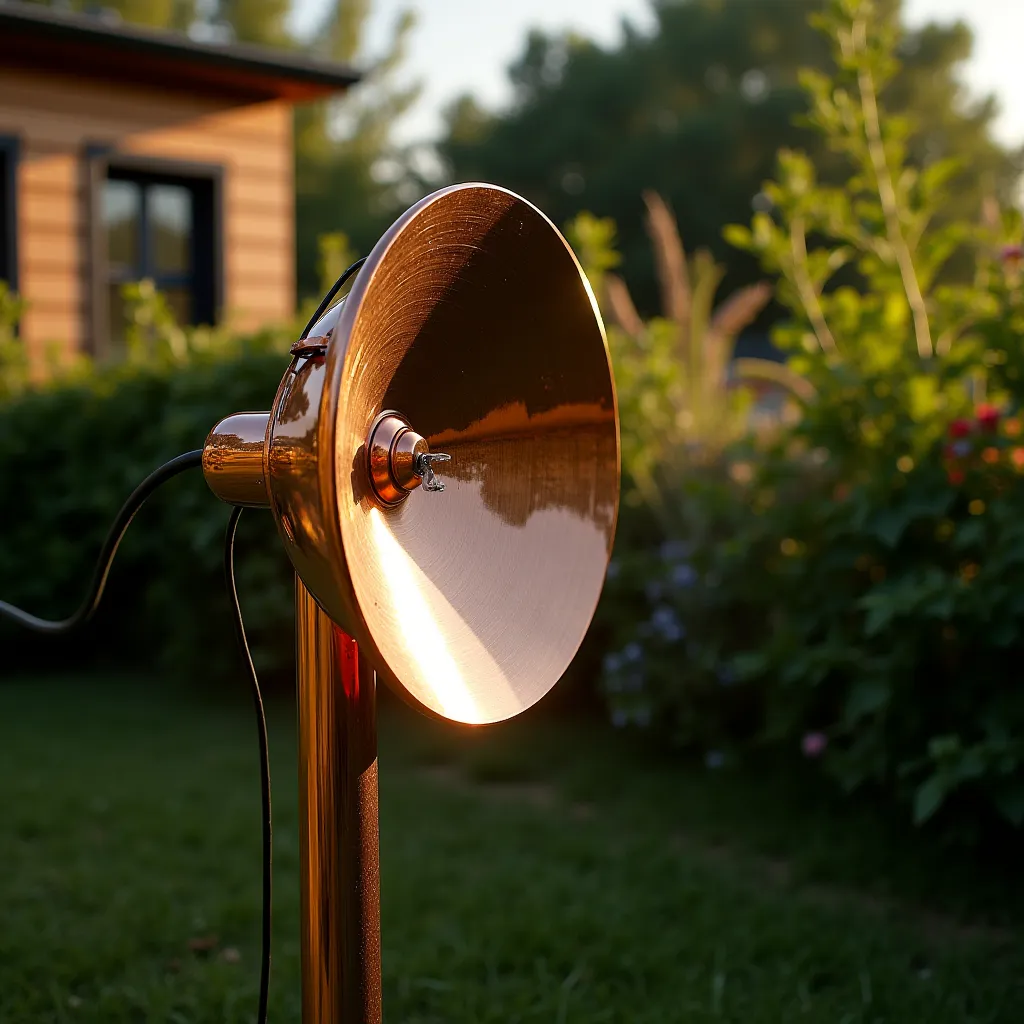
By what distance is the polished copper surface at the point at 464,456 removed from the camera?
1016mm

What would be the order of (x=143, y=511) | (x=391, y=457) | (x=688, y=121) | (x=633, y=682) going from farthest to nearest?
(x=688, y=121)
(x=143, y=511)
(x=633, y=682)
(x=391, y=457)

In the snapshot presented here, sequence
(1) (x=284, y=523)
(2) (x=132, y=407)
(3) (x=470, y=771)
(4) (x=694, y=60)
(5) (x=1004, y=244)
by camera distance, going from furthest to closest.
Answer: (4) (x=694, y=60) → (2) (x=132, y=407) → (3) (x=470, y=771) → (5) (x=1004, y=244) → (1) (x=284, y=523)

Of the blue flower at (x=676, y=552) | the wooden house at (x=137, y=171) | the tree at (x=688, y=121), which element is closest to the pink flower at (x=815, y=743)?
the blue flower at (x=676, y=552)

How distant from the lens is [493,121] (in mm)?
39969

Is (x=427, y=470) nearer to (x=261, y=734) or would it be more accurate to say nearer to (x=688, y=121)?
(x=261, y=734)

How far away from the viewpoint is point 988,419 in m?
2.74

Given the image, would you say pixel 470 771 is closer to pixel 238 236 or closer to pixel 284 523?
pixel 284 523

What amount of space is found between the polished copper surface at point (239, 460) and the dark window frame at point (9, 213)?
245 inches

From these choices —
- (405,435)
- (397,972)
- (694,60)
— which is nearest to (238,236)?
(397,972)

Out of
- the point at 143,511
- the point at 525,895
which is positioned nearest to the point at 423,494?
the point at 525,895

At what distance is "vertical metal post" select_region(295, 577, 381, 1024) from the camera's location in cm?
115

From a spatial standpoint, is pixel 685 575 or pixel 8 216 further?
pixel 8 216

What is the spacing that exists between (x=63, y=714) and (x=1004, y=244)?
3.83 metres

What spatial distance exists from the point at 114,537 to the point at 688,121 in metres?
35.3
